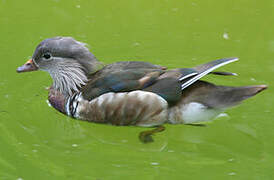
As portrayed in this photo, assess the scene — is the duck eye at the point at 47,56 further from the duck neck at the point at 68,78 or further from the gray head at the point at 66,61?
the duck neck at the point at 68,78

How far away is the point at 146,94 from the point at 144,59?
1.67m

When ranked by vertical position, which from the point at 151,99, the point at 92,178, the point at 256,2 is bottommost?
the point at 92,178

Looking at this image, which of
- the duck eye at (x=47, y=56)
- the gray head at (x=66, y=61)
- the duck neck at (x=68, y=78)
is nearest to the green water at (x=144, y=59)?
the duck neck at (x=68, y=78)

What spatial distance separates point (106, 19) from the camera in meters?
8.14

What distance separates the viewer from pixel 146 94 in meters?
5.42

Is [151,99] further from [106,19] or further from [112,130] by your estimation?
[106,19]

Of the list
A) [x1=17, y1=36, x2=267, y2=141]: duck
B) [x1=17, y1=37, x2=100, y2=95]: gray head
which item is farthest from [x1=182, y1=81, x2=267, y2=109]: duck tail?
[x1=17, y1=37, x2=100, y2=95]: gray head

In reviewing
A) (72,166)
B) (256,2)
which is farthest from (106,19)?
(72,166)

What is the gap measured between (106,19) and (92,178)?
3985 millimetres

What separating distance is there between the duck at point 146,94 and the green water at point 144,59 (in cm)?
14

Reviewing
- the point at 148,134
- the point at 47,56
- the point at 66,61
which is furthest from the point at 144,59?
the point at 148,134

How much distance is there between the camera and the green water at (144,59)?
4809 mm

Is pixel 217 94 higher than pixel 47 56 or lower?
lower

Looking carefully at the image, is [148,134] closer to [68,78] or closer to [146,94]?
[146,94]
